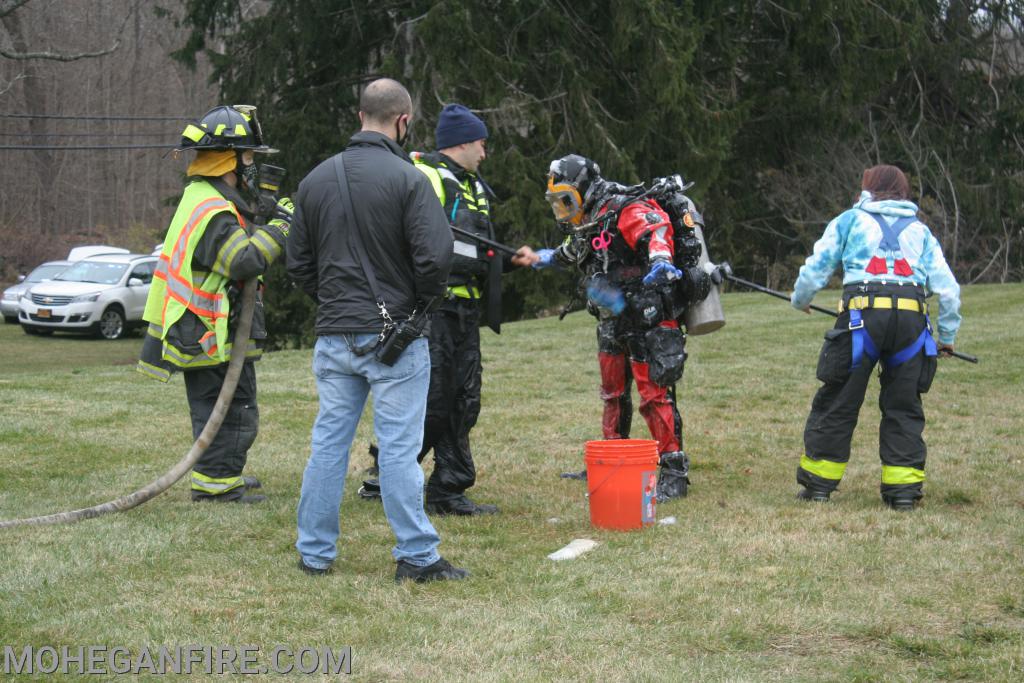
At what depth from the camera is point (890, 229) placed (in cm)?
667

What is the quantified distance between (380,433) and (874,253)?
318 centimetres

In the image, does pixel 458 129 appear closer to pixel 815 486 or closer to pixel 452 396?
pixel 452 396

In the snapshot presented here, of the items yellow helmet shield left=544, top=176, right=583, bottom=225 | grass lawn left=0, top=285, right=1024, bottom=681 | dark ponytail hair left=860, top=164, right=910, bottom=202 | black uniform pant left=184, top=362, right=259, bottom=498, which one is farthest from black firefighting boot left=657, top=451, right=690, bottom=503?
black uniform pant left=184, top=362, right=259, bottom=498

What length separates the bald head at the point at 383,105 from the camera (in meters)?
5.23

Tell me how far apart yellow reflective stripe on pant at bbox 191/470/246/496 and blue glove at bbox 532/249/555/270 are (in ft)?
7.16

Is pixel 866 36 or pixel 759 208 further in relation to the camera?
pixel 759 208

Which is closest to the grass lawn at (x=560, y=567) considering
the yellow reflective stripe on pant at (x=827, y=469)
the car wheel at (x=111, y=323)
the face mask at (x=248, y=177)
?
the yellow reflective stripe on pant at (x=827, y=469)

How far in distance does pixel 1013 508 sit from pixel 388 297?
13.0 ft

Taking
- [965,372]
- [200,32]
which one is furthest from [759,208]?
[965,372]

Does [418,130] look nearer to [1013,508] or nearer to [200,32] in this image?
[200,32]

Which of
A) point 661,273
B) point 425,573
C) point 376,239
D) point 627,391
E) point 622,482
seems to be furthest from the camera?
point 627,391

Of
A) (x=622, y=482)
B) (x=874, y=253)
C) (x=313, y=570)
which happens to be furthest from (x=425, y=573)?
(x=874, y=253)

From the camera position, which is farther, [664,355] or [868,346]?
[664,355]

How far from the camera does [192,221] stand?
253 inches
